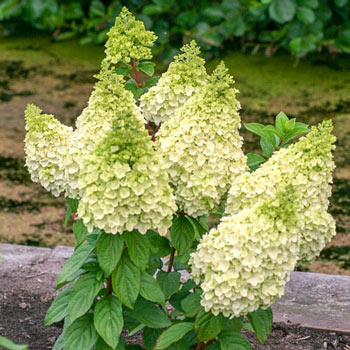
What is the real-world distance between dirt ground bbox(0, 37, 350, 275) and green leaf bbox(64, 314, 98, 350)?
172cm

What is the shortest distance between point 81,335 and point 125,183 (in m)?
0.47

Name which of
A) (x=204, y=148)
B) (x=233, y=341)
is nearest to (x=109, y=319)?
(x=233, y=341)

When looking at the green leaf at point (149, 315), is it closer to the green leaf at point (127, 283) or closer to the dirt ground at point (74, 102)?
the green leaf at point (127, 283)

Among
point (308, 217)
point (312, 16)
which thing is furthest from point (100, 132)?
point (312, 16)

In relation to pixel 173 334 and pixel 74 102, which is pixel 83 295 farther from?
pixel 74 102

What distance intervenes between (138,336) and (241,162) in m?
0.90

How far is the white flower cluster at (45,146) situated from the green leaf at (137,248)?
0.33 metres

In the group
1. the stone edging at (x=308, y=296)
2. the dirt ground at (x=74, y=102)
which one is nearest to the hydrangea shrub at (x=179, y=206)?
the stone edging at (x=308, y=296)

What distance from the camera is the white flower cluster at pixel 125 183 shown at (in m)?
1.64

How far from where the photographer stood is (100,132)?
188 centimetres

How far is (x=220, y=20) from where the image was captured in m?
5.91

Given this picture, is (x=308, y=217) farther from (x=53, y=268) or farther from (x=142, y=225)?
(x=53, y=268)

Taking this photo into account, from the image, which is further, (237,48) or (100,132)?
(237,48)

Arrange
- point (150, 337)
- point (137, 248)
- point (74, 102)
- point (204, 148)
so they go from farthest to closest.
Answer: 1. point (74, 102)
2. point (150, 337)
3. point (204, 148)
4. point (137, 248)
